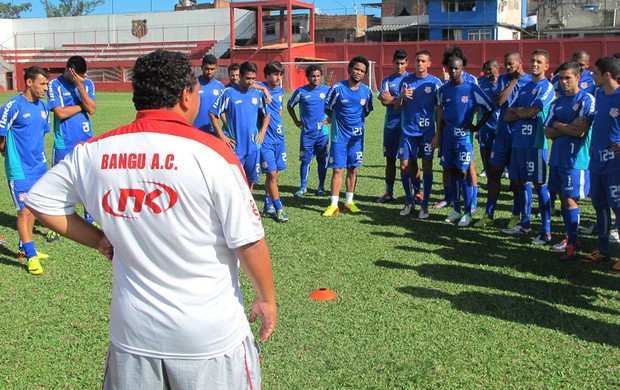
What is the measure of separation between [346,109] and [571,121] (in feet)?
11.1

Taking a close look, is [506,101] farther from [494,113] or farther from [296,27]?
[296,27]

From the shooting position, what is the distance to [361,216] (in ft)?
28.6

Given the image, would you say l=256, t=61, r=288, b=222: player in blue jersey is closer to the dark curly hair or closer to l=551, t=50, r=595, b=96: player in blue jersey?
l=551, t=50, r=595, b=96: player in blue jersey

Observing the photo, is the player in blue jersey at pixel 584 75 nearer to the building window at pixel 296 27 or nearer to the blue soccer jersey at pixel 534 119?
the blue soccer jersey at pixel 534 119

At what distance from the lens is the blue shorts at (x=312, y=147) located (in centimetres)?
1037

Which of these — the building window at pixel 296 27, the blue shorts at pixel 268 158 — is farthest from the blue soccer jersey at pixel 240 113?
the building window at pixel 296 27

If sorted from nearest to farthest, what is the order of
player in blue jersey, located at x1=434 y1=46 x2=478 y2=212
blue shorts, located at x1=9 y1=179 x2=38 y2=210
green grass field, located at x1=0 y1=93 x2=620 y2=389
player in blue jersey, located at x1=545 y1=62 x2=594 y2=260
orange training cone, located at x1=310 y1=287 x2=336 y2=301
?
green grass field, located at x1=0 y1=93 x2=620 y2=389 < orange training cone, located at x1=310 y1=287 x2=336 y2=301 < player in blue jersey, located at x1=545 y1=62 x2=594 y2=260 < blue shorts, located at x1=9 y1=179 x2=38 y2=210 < player in blue jersey, located at x1=434 y1=46 x2=478 y2=212

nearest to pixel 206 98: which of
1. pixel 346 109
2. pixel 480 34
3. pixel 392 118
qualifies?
pixel 346 109

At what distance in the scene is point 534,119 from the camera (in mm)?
7082

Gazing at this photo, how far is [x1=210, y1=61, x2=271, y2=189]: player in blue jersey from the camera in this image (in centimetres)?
801

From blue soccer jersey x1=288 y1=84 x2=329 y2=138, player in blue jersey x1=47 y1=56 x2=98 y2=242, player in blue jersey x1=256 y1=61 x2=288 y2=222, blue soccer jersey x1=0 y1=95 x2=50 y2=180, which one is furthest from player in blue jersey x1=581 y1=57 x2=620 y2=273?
blue soccer jersey x1=0 y1=95 x2=50 y2=180

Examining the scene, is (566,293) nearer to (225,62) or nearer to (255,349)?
(255,349)

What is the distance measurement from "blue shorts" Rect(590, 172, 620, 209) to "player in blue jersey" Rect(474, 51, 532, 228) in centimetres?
170

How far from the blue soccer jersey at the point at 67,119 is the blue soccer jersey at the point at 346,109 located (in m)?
3.23
